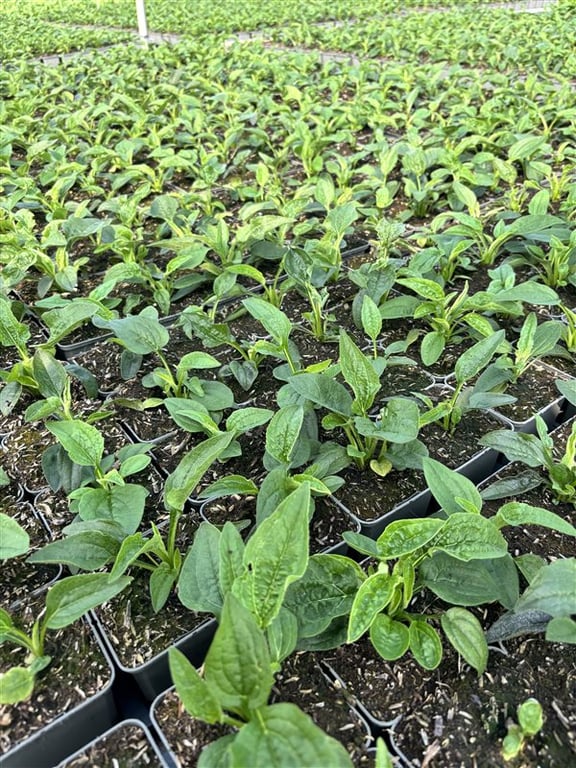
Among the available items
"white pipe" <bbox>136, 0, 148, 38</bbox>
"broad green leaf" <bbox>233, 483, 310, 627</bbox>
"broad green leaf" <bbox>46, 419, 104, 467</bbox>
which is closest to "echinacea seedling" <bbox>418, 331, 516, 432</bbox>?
"broad green leaf" <bbox>233, 483, 310, 627</bbox>

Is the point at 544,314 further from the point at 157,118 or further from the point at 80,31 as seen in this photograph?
the point at 80,31

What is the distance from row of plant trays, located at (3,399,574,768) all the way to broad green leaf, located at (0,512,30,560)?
21 cm

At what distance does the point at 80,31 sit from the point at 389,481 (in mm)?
8664

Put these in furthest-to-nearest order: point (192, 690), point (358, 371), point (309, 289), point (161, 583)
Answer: point (309, 289), point (358, 371), point (161, 583), point (192, 690)

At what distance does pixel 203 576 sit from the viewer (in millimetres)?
1006

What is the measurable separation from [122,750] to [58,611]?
9.2 inches

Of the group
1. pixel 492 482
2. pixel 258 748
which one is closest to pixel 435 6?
pixel 492 482

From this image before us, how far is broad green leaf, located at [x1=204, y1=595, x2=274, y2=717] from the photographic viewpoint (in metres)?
0.72

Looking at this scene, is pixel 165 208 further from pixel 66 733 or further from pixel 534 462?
pixel 66 733

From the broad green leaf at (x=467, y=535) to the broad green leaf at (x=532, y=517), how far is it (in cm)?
7

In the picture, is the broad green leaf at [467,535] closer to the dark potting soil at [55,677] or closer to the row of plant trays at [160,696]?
the row of plant trays at [160,696]

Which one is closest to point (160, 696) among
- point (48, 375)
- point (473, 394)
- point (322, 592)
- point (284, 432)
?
point (322, 592)

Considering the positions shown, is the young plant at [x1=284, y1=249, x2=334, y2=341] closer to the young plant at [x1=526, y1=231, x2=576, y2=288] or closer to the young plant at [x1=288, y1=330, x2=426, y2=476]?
the young plant at [x1=288, y1=330, x2=426, y2=476]

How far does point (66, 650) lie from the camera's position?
1.06 metres
